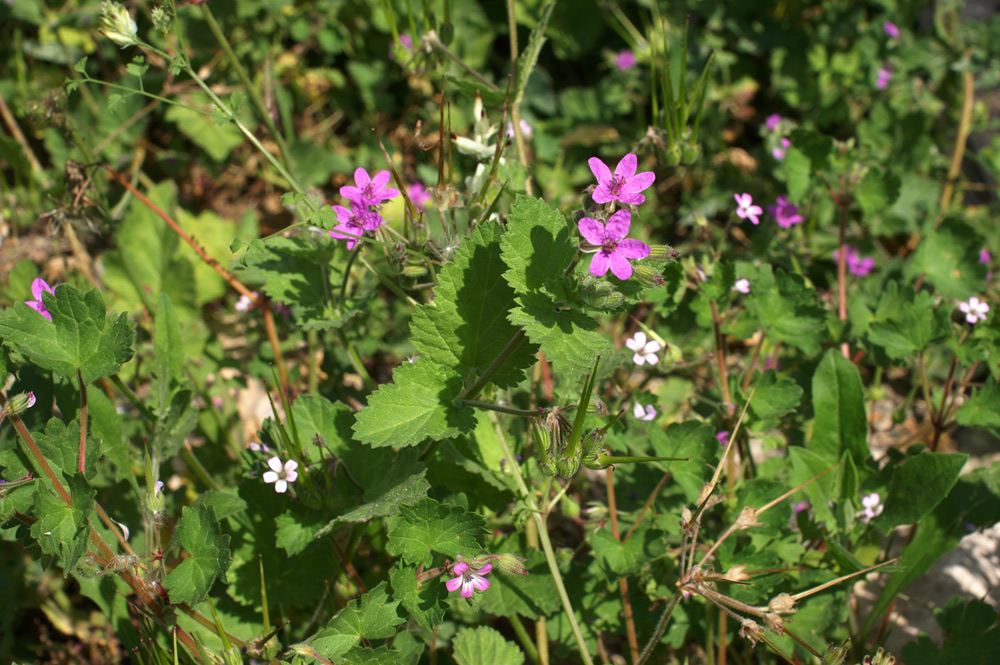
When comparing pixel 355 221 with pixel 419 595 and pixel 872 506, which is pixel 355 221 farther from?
pixel 872 506

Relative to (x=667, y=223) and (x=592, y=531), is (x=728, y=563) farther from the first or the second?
(x=667, y=223)

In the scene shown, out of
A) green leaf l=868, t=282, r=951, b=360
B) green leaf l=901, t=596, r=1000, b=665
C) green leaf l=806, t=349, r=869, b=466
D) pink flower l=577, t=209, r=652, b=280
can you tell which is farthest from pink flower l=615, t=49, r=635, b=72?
green leaf l=901, t=596, r=1000, b=665

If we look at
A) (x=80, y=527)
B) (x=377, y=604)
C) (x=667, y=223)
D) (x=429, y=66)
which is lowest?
(x=667, y=223)

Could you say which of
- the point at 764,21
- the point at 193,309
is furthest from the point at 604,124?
the point at 193,309

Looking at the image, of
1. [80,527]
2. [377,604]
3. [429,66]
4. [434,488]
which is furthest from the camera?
[429,66]

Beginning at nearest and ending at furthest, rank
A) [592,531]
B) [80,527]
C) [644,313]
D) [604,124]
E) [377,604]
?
[80,527], [377,604], [592,531], [644,313], [604,124]

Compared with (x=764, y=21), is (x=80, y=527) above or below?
below

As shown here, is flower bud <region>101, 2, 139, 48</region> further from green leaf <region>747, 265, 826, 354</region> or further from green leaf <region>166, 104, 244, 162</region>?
green leaf <region>747, 265, 826, 354</region>
